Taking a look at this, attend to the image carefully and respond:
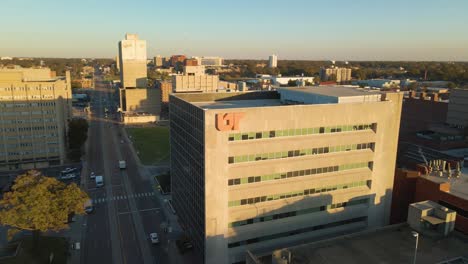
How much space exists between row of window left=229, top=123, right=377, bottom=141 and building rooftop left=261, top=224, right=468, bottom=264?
15266 millimetres

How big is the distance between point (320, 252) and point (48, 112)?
87.7 metres

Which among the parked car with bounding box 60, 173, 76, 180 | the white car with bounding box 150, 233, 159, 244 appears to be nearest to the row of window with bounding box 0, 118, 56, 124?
the parked car with bounding box 60, 173, 76, 180

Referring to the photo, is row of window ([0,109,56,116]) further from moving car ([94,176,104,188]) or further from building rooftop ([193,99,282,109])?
building rooftop ([193,99,282,109])

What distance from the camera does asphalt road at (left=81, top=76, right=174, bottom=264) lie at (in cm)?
5831

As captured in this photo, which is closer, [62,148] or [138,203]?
[138,203]

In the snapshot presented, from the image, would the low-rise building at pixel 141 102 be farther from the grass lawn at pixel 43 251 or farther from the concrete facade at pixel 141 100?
the grass lawn at pixel 43 251

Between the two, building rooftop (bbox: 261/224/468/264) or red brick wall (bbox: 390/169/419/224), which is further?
red brick wall (bbox: 390/169/419/224)

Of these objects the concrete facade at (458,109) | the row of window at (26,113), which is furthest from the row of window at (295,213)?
the concrete facade at (458,109)

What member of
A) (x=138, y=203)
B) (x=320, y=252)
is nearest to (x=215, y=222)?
(x=320, y=252)

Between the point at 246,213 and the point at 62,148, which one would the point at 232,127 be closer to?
the point at 246,213

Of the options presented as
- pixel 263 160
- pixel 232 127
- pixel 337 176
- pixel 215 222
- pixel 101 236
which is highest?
pixel 232 127

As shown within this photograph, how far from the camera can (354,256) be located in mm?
39594

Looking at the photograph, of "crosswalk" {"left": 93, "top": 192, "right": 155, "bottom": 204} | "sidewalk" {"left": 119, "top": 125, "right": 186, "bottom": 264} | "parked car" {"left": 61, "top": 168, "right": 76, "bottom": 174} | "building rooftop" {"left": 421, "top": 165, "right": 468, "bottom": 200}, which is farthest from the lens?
"parked car" {"left": 61, "top": 168, "right": 76, "bottom": 174}

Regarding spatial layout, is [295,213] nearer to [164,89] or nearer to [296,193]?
[296,193]
